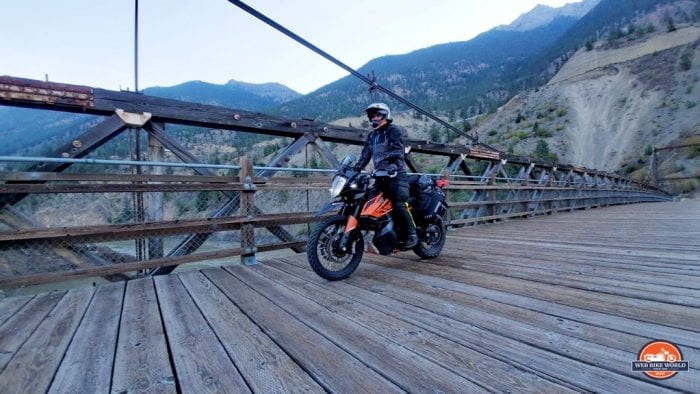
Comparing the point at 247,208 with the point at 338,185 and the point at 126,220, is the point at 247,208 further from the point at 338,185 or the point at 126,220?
the point at 338,185

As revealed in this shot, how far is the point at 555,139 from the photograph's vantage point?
37.2m

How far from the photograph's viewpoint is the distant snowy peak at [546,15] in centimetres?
16927

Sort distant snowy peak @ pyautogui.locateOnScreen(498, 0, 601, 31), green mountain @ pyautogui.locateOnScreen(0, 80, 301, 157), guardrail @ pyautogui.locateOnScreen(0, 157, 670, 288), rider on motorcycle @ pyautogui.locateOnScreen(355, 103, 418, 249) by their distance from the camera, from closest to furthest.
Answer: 1. guardrail @ pyautogui.locateOnScreen(0, 157, 670, 288)
2. rider on motorcycle @ pyautogui.locateOnScreen(355, 103, 418, 249)
3. green mountain @ pyautogui.locateOnScreen(0, 80, 301, 157)
4. distant snowy peak @ pyautogui.locateOnScreen(498, 0, 601, 31)

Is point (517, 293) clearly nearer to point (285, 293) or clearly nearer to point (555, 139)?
point (285, 293)

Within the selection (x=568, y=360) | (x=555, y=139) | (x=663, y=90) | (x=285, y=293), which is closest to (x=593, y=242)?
(x=568, y=360)

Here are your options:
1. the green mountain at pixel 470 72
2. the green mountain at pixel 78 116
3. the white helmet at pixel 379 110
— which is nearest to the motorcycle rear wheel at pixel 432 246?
the white helmet at pixel 379 110

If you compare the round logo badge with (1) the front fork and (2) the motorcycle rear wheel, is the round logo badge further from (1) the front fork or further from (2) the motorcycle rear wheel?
(2) the motorcycle rear wheel

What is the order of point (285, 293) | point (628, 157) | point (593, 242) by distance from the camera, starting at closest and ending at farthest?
point (285, 293) → point (593, 242) → point (628, 157)

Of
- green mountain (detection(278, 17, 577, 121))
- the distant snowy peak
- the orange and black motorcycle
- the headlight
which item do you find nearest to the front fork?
the orange and black motorcycle

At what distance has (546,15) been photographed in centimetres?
18875

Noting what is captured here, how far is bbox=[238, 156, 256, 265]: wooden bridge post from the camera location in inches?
145

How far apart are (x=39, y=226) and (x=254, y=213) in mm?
1828

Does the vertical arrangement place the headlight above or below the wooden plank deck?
above

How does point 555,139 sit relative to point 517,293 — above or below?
above
